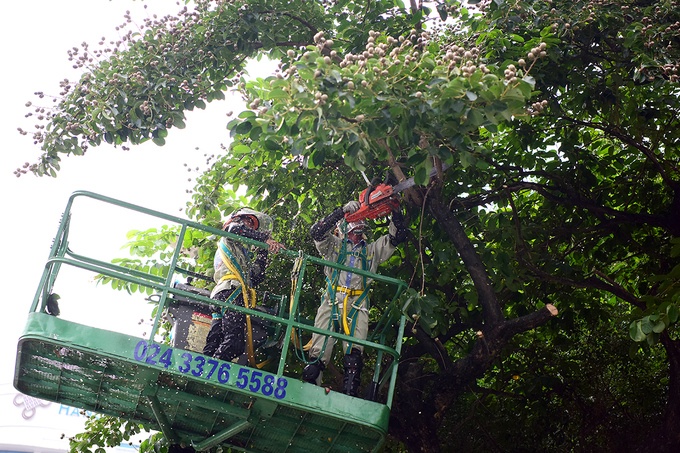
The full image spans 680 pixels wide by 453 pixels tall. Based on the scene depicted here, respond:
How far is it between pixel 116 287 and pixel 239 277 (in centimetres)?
323

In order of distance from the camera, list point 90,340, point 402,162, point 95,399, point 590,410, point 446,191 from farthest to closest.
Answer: point 590,410
point 446,191
point 402,162
point 95,399
point 90,340

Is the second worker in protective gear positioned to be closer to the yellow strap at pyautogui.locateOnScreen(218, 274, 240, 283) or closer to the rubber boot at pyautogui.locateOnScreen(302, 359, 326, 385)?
the rubber boot at pyautogui.locateOnScreen(302, 359, 326, 385)

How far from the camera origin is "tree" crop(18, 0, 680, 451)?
8594 mm

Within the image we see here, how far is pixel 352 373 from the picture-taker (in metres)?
7.77

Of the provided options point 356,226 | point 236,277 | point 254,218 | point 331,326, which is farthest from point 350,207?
point 236,277

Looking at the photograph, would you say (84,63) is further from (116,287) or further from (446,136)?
(446,136)

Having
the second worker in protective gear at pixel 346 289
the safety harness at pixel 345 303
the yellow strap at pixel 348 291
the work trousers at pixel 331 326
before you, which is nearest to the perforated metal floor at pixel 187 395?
the second worker in protective gear at pixel 346 289

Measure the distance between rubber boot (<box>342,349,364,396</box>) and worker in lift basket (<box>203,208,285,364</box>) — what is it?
3.48 ft

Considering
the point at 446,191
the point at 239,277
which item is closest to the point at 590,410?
the point at 446,191

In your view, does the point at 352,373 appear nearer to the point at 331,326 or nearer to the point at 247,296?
the point at 331,326

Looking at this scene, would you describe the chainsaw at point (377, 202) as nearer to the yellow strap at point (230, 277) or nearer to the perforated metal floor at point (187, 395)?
the yellow strap at point (230, 277)

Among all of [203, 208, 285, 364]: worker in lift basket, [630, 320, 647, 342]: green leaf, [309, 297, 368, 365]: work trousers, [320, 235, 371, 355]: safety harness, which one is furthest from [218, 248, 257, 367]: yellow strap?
[630, 320, 647, 342]: green leaf

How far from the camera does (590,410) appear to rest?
35.5 feet

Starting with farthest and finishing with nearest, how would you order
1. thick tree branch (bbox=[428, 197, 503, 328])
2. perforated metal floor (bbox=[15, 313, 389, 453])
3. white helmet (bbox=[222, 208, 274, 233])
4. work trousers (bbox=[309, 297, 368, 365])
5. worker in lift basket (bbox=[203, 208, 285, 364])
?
1. thick tree branch (bbox=[428, 197, 503, 328])
2. white helmet (bbox=[222, 208, 274, 233])
3. work trousers (bbox=[309, 297, 368, 365])
4. worker in lift basket (bbox=[203, 208, 285, 364])
5. perforated metal floor (bbox=[15, 313, 389, 453])
